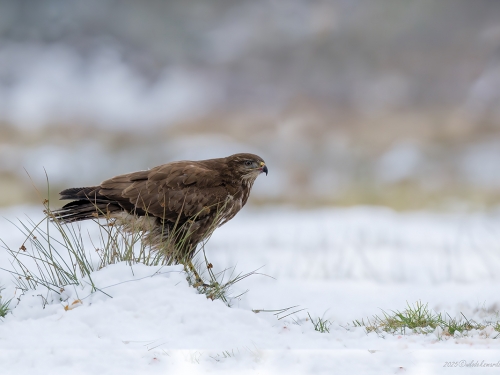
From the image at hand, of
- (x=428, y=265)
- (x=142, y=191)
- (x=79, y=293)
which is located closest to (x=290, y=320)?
(x=79, y=293)

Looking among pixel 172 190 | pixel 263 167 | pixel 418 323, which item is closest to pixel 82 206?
pixel 172 190

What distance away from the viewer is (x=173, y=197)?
617 cm

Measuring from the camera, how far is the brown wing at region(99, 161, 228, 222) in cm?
613

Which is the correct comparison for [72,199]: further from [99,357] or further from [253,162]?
[99,357]

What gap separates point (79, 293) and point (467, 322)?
3.12m

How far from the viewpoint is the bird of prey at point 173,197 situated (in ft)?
19.9

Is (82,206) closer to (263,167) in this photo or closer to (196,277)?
(196,277)

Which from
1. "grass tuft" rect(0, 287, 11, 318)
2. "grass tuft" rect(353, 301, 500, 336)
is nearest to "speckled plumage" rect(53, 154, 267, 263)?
"grass tuft" rect(0, 287, 11, 318)

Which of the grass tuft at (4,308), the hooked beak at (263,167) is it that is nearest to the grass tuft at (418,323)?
the hooked beak at (263,167)

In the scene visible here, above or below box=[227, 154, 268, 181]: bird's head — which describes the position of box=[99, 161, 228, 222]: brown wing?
below

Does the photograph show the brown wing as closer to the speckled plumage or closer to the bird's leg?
the speckled plumage

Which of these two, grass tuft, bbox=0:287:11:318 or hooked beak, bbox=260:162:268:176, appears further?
hooked beak, bbox=260:162:268:176

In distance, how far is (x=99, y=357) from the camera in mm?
3576

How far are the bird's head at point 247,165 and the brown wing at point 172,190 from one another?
239mm
